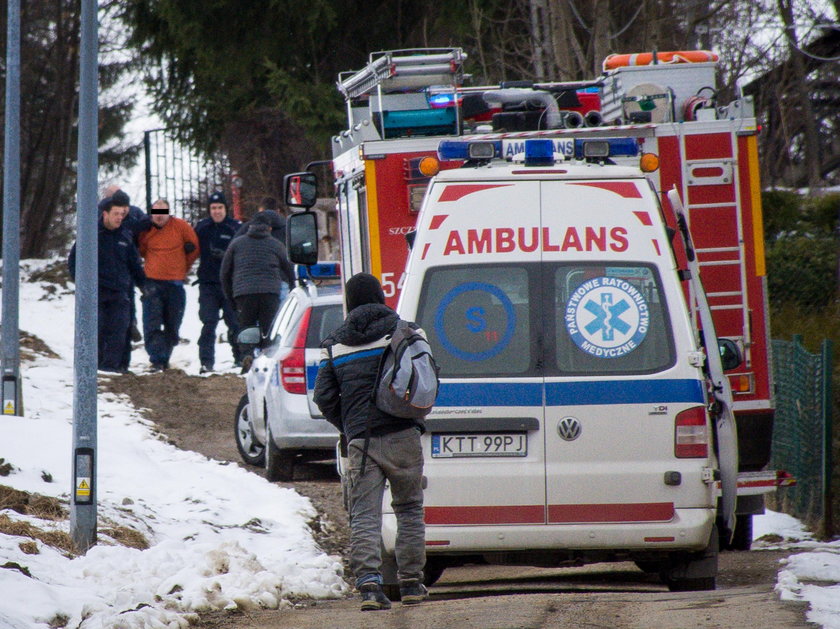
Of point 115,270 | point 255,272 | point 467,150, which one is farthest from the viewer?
point 115,270

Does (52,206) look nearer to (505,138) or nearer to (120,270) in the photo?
(120,270)

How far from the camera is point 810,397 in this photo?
414 inches

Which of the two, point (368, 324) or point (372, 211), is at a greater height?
point (372, 211)

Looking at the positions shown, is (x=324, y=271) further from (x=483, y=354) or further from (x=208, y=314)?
(x=208, y=314)

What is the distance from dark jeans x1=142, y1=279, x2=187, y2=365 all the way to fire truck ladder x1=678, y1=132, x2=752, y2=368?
9.79 m

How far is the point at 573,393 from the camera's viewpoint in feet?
23.3

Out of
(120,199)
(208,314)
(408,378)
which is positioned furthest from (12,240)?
(408,378)

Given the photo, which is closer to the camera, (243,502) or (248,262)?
(243,502)

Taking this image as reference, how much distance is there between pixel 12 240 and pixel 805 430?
8.04m

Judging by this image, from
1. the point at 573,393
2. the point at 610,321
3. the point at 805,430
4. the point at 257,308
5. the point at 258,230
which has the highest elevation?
the point at 258,230

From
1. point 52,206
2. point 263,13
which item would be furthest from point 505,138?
point 52,206

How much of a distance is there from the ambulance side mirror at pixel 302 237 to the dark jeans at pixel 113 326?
6647mm

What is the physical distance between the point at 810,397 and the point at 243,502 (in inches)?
163

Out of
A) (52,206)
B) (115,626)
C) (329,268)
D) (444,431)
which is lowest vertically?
(115,626)
